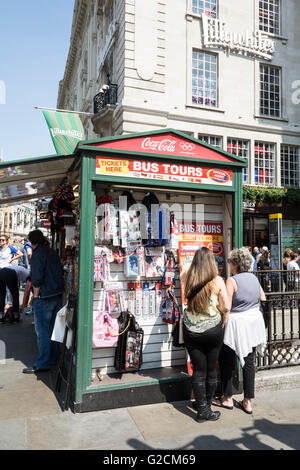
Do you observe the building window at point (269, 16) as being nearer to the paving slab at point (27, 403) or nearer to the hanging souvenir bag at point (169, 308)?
the hanging souvenir bag at point (169, 308)

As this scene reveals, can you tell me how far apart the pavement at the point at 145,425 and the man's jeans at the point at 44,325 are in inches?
18.6

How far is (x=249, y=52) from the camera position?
1709 cm

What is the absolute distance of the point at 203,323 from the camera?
383cm

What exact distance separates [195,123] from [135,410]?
14044mm

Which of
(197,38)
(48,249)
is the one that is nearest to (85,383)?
(48,249)

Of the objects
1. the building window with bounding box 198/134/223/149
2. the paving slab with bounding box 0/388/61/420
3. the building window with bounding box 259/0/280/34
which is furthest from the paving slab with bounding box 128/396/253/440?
the building window with bounding box 259/0/280/34

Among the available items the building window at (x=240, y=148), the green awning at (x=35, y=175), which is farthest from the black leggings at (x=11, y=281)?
the building window at (x=240, y=148)

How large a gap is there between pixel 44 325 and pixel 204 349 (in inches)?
98.6

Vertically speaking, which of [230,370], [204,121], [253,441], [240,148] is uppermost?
[204,121]

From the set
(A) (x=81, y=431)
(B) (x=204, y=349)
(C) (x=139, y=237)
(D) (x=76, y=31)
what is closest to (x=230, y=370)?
(B) (x=204, y=349)

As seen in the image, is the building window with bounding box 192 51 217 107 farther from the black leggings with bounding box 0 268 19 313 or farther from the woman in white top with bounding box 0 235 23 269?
the black leggings with bounding box 0 268 19 313

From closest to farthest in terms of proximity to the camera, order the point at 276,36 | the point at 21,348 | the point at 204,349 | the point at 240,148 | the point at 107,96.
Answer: the point at 204,349 → the point at 21,348 → the point at 107,96 → the point at 240,148 → the point at 276,36

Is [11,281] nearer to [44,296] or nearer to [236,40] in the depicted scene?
[44,296]

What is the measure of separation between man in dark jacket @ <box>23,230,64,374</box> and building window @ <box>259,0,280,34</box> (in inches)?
694
